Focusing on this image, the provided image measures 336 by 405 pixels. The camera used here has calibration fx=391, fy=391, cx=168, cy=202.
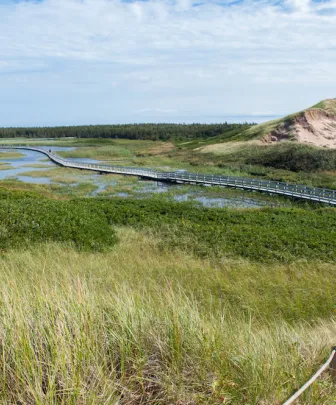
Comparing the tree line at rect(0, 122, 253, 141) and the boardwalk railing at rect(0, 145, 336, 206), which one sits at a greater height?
the tree line at rect(0, 122, 253, 141)

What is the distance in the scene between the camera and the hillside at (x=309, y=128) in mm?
60594

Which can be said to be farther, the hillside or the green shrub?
the hillside

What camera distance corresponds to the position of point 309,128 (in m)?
63.2

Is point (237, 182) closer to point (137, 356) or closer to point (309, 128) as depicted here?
point (309, 128)

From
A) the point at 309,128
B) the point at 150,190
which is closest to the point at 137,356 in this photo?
the point at 150,190

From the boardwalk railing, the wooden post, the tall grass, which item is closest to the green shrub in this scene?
the tall grass

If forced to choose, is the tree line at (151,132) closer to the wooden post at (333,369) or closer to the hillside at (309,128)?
the hillside at (309,128)

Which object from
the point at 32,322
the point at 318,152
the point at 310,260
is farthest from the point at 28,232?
the point at 318,152

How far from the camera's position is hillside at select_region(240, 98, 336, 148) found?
199 feet

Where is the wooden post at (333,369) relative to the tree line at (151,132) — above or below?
below

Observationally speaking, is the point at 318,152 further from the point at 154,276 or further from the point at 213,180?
the point at 154,276

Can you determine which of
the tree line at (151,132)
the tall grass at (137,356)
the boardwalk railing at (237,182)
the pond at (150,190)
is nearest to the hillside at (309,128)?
the boardwalk railing at (237,182)

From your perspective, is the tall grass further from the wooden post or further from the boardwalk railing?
the boardwalk railing

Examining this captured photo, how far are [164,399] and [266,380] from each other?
0.81 meters
